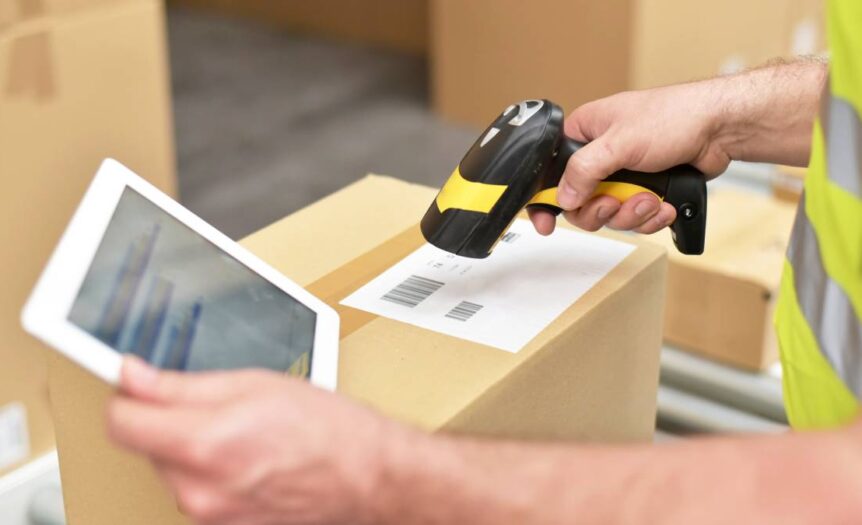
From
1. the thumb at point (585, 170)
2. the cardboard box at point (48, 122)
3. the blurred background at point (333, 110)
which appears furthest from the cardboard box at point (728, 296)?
the cardboard box at point (48, 122)

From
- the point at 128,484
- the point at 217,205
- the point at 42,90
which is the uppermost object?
the point at 42,90

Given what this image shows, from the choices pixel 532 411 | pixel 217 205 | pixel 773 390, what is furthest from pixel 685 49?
pixel 532 411

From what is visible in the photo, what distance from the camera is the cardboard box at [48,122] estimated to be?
1.26 meters

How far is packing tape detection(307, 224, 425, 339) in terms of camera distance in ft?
2.56

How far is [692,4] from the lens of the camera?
246 cm

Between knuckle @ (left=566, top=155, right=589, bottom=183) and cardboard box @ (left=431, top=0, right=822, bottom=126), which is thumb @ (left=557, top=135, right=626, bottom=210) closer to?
knuckle @ (left=566, top=155, right=589, bottom=183)

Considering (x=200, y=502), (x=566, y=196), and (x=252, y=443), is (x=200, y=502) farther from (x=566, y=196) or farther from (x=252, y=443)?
(x=566, y=196)

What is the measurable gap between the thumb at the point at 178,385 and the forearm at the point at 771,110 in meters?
0.53

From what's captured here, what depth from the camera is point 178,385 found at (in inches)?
20.5

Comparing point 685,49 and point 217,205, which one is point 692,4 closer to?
point 685,49

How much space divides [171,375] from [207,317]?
0.11 m

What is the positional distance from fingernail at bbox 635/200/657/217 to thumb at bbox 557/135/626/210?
0.04 m

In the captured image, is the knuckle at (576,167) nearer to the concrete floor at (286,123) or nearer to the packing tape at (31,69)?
the packing tape at (31,69)

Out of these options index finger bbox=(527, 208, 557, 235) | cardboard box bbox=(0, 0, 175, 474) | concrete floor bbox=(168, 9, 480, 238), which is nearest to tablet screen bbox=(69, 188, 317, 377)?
index finger bbox=(527, 208, 557, 235)
